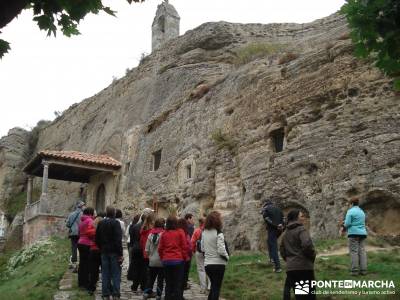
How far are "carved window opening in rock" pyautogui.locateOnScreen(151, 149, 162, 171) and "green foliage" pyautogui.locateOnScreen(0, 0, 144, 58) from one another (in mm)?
17418

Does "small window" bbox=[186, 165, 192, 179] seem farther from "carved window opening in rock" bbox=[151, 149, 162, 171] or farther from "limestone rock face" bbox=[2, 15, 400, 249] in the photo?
"carved window opening in rock" bbox=[151, 149, 162, 171]

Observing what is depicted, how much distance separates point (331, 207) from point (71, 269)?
617 cm

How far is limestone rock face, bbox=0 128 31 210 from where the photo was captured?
36.6 metres

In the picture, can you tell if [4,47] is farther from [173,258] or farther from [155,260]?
[155,260]

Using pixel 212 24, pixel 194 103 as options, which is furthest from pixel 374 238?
pixel 212 24

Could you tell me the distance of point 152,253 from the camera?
9352 mm

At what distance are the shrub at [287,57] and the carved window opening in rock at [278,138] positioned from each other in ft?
8.28

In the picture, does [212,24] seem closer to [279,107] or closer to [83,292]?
[279,107]

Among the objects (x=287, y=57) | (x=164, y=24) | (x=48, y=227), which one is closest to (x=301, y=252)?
(x=287, y=57)

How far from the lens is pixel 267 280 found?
A: 10469 millimetres

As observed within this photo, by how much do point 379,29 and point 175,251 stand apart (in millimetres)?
4387

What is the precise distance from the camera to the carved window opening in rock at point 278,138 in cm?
1655

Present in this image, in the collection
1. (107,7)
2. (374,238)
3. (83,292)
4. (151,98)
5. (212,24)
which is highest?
(212,24)

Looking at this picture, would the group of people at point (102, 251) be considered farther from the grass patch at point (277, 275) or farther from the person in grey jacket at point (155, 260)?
the grass patch at point (277, 275)
